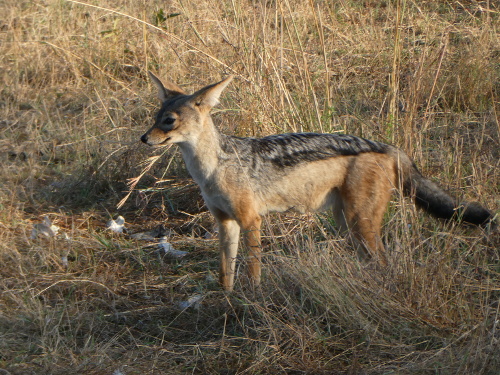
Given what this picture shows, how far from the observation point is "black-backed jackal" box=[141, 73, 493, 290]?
5043 mm

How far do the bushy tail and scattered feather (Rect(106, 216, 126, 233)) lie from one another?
2.45m

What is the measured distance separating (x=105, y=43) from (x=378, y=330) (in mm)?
6049

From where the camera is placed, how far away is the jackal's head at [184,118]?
16.4 feet

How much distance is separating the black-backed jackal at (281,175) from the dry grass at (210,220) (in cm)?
19

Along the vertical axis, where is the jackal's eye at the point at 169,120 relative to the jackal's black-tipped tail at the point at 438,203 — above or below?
above

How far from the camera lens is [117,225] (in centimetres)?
620

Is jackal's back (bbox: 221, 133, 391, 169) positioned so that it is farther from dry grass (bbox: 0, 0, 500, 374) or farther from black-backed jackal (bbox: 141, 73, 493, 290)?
dry grass (bbox: 0, 0, 500, 374)

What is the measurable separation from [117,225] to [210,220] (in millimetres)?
805

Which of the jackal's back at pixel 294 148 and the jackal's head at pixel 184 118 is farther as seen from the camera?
the jackal's back at pixel 294 148

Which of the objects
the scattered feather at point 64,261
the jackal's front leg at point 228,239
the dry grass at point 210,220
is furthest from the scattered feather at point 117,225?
the jackal's front leg at point 228,239

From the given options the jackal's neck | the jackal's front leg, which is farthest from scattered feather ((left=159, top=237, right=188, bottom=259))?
the jackal's neck

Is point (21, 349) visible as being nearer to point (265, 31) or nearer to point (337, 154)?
point (337, 154)

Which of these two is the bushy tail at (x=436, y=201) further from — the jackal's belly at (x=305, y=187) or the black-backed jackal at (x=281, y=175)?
the jackal's belly at (x=305, y=187)

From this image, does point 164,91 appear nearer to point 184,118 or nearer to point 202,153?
point 184,118
